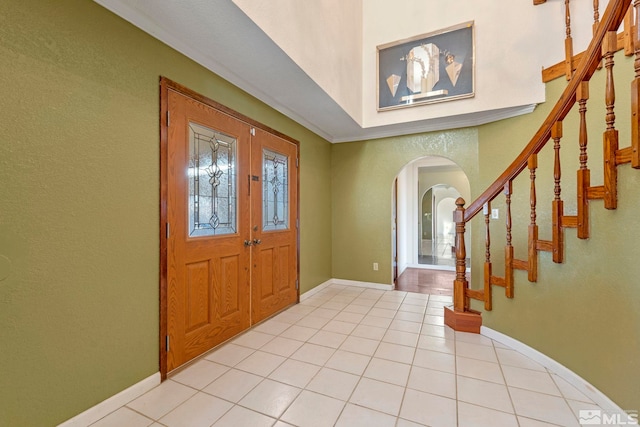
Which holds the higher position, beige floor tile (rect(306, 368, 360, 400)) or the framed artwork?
the framed artwork

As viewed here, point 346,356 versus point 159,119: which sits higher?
point 159,119

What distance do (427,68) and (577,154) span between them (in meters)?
2.08

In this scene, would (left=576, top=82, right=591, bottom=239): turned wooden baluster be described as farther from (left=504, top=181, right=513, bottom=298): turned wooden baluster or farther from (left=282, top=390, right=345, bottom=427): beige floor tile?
(left=282, top=390, right=345, bottom=427): beige floor tile

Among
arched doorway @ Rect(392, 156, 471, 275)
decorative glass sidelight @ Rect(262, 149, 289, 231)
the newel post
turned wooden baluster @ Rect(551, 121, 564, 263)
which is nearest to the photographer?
turned wooden baluster @ Rect(551, 121, 564, 263)

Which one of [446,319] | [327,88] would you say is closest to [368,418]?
[446,319]

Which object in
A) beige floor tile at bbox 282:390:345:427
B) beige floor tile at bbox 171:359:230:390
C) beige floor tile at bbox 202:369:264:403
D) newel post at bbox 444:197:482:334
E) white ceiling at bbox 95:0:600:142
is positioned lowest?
beige floor tile at bbox 202:369:264:403

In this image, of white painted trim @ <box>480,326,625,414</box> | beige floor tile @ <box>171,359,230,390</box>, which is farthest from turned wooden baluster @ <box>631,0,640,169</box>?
beige floor tile @ <box>171,359,230,390</box>

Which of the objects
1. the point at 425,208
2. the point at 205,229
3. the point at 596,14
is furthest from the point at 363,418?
the point at 425,208

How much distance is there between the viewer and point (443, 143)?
12.7 feet

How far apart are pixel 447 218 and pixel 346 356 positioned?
9.17 m

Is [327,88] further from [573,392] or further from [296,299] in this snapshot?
[573,392]

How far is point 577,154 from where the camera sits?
7.32 feet

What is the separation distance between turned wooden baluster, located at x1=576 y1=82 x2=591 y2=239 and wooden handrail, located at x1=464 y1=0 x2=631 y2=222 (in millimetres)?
76

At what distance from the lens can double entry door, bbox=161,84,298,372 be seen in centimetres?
204
